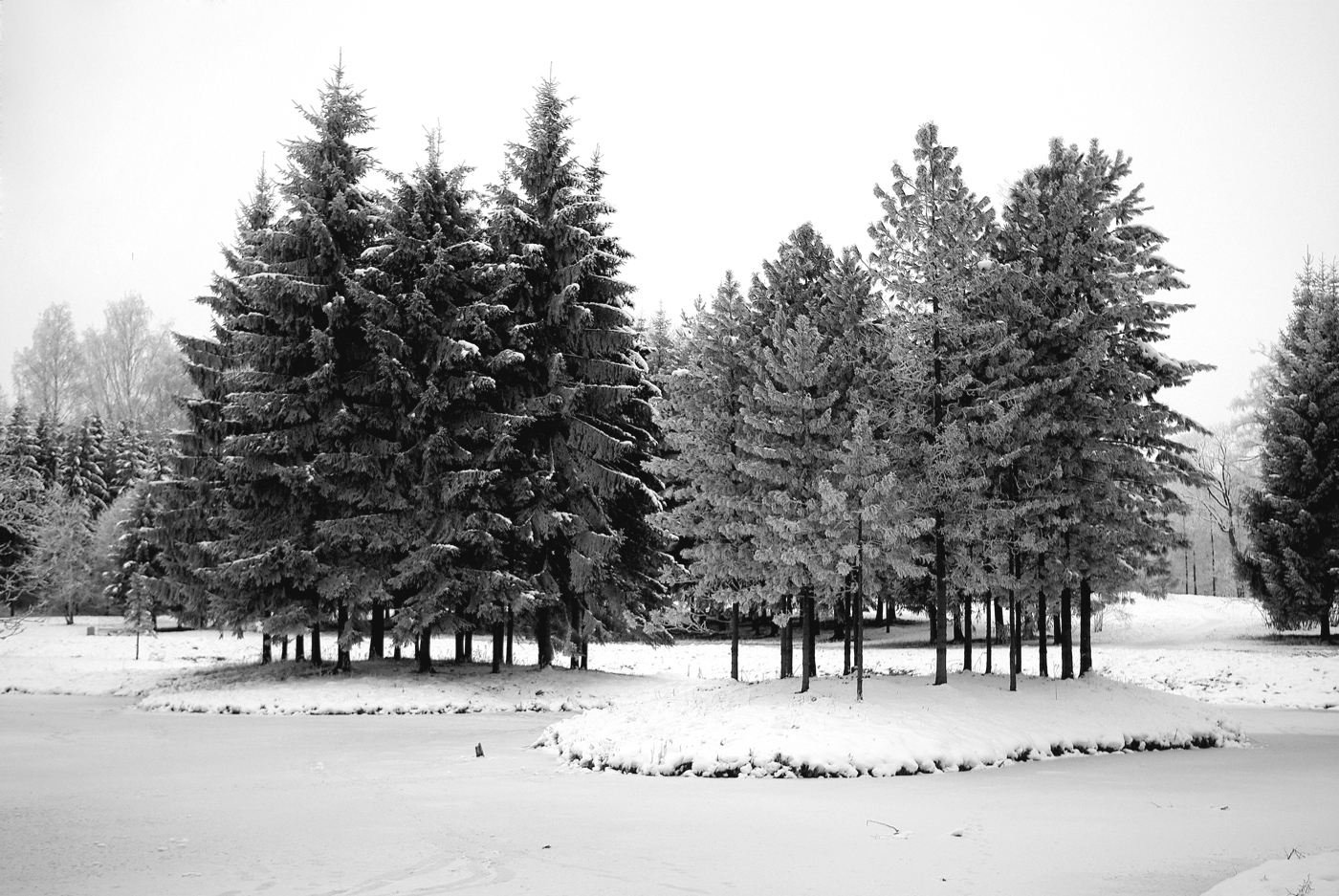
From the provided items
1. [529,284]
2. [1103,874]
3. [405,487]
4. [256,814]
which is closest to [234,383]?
[405,487]

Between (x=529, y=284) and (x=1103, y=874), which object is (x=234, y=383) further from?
(x=1103, y=874)

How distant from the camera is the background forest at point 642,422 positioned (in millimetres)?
23266

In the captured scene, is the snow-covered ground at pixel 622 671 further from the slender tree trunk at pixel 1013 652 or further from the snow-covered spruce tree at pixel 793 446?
the snow-covered spruce tree at pixel 793 446

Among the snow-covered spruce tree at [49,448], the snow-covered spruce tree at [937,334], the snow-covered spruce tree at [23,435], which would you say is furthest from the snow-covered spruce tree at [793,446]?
the snow-covered spruce tree at [49,448]

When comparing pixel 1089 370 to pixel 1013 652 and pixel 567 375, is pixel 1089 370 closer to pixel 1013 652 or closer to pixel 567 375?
pixel 1013 652

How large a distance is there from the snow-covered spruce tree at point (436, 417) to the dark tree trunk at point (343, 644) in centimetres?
148

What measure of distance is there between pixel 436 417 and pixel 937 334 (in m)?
16.1

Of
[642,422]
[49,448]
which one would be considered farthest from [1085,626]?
[49,448]

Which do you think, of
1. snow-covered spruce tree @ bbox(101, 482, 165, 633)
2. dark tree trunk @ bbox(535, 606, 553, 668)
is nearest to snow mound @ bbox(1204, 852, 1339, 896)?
dark tree trunk @ bbox(535, 606, 553, 668)

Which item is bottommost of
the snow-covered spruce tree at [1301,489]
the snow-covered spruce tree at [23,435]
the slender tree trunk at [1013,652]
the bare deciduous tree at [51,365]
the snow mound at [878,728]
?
the snow mound at [878,728]

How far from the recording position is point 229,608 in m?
30.9

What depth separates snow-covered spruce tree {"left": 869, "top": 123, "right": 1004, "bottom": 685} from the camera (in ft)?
74.2

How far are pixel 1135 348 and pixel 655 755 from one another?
18.2 m

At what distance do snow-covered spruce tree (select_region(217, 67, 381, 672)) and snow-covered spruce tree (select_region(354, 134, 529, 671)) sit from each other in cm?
102
